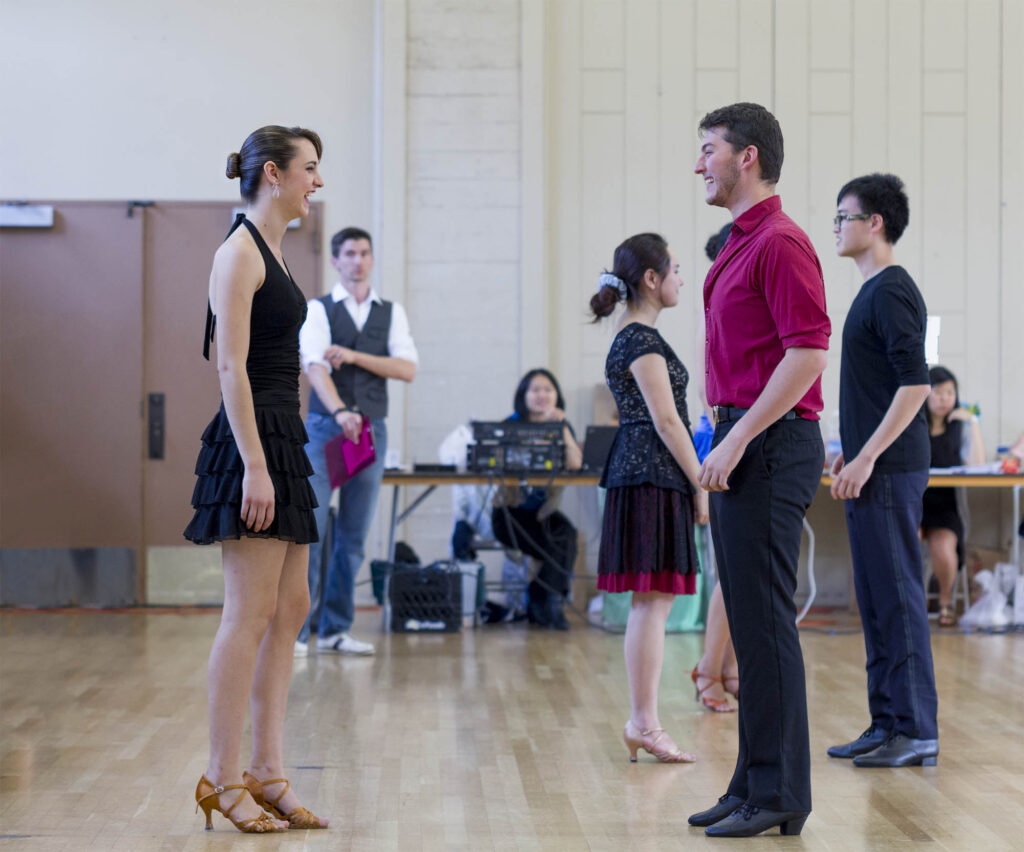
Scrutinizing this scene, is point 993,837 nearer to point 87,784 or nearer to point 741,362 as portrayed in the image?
point 741,362

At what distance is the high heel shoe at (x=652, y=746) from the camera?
325cm

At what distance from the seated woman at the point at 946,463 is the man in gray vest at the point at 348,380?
9.27 ft

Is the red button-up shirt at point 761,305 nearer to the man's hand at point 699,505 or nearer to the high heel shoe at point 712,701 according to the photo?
the man's hand at point 699,505

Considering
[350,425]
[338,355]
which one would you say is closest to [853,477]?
[350,425]

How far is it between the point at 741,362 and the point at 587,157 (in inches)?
185

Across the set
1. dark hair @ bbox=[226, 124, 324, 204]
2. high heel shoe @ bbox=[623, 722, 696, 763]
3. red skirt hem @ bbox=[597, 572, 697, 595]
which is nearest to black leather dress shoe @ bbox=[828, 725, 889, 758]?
high heel shoe @ bbox=[623, 722, 696, 763]

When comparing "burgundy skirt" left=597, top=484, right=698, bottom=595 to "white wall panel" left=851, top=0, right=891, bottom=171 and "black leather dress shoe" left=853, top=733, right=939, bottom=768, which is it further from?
"white wall panel" left=851, top=0, right=891, bottom=171

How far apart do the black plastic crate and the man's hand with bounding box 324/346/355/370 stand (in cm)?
119

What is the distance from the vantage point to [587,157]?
7.03 meters

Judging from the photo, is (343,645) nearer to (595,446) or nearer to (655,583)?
(595,446)

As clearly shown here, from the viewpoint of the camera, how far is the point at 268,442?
254 cm

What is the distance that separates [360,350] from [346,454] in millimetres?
494

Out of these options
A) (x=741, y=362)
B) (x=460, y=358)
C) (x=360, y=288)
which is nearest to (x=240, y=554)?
(x=741, y=362)

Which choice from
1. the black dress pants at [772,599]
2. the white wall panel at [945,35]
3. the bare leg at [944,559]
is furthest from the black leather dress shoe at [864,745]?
the white wall panel at [945,35]
